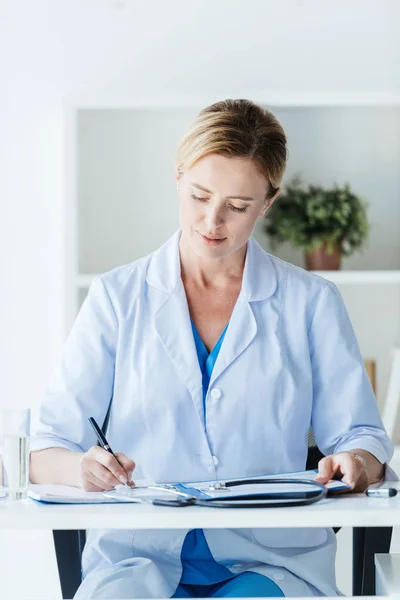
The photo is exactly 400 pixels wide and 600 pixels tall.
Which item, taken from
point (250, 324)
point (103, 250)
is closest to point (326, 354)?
point (250, 324)

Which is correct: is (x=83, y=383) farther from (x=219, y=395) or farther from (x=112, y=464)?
(x=112, y=464)

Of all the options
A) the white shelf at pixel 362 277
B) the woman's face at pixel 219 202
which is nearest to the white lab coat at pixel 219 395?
the woman's face at pixel 219 202

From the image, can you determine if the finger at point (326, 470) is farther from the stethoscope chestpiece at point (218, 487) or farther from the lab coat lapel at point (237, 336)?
the lab coat lapel at point (237, 336)

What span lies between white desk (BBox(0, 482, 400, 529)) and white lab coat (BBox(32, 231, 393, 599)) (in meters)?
0.40

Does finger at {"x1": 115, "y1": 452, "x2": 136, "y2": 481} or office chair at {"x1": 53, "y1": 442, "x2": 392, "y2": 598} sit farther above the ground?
finger at {"x1": 115, "y1": 452, "x2": 136, "y2": 481}

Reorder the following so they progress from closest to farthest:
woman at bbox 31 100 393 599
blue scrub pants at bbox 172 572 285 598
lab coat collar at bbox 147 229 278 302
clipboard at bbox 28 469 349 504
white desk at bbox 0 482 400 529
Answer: white desk at bbox 0 482 400 529, clipboard at bbox 28 469 349 504, blue scrub pants at bbox 172 572 285 598, woman at bbox 31 100 393 599, lab coat collar at bbox 147 229 278 302

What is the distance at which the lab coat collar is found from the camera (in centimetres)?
194

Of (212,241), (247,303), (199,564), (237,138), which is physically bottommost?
(199,564)

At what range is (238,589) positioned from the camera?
1614 millimetres

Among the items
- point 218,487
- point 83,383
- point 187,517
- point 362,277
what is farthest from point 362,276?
point 187,517

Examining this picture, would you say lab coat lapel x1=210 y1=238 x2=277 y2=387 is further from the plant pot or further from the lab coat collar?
the plant pot

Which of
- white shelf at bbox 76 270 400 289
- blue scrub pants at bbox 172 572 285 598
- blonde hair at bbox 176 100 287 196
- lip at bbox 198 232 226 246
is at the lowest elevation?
blue scrub pants at bbox 172 572 285 598

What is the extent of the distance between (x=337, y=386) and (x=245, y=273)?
1.03 ft

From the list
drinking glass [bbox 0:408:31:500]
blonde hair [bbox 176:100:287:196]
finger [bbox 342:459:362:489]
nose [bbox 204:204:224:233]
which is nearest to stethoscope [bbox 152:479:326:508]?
finger [bbox 342:459:362:489]
